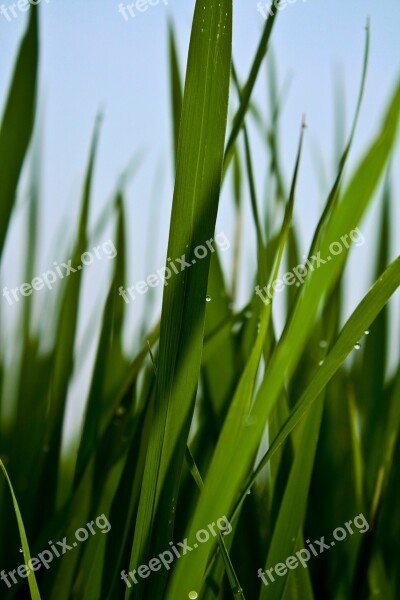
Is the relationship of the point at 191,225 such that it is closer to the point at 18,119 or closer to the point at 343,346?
the point at 343,346

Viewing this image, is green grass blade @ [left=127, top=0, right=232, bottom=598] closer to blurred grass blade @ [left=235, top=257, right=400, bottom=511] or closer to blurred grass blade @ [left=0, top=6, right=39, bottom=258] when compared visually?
blurred grass blade @ [left=235, top=257, right=400, bottom=511]

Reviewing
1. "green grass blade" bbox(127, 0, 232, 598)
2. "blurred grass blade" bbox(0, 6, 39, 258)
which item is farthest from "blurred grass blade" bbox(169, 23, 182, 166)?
"green grass blade" bbox(127, 0, 232, 598)

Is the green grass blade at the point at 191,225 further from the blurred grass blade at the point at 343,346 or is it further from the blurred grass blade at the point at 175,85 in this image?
the blurred grass blade at the point at 175,85

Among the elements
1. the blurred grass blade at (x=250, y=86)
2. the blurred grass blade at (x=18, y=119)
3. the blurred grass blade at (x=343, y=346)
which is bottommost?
the blurred grass blade at (x=343, y=346)

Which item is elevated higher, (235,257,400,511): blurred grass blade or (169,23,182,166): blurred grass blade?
(169,23,182,166): blurred grass blade

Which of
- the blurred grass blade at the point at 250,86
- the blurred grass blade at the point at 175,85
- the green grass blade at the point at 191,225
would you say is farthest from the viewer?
the blurred grass blade at the point at 175,85

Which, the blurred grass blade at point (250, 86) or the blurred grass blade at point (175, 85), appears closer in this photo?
the blurred grass blade at point (250, 86)

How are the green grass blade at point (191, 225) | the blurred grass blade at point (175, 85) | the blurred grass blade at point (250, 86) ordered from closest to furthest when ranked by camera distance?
the green grass blade at point (191, 225) < the blurred grass blade at point (250, 86) < the blurred grass blade at point (175, 85)

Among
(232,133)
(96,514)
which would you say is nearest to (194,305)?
(232,133)

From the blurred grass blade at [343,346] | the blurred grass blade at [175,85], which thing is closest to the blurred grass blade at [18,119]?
the blurred grass blade at [175,85]

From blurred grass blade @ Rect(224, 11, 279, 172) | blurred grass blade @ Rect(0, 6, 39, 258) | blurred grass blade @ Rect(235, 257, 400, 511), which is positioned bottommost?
blurred grass blade @ Rect(235, 257, 400, 511)

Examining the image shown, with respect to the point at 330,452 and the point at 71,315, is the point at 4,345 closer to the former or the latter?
the point at 71,315

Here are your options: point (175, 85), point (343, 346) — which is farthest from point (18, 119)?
Answer: point (343, 346)
